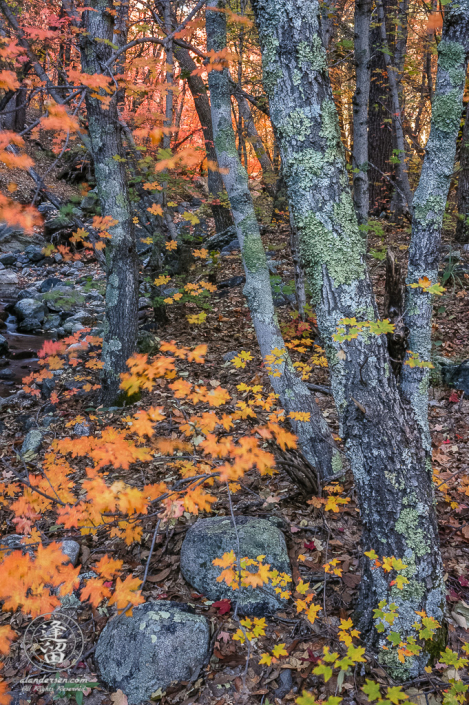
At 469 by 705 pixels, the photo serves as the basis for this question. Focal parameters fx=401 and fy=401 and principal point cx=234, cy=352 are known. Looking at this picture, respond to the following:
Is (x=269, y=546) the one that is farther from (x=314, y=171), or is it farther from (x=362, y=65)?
(x=362, y=65)

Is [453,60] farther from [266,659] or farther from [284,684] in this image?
[284,684]

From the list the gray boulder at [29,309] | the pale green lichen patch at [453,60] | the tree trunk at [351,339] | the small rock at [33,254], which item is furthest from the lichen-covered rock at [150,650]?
the small rock at [33,254]

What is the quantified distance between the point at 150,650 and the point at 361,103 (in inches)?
255

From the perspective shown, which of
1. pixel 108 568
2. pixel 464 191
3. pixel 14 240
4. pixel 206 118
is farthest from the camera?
pixel 14 240

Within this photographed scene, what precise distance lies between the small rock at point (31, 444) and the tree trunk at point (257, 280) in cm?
332

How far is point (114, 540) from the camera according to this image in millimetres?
3562

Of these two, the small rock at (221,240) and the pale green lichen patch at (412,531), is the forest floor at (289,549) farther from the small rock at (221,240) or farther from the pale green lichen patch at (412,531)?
the small rock at (221,240)

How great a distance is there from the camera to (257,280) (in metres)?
3.69

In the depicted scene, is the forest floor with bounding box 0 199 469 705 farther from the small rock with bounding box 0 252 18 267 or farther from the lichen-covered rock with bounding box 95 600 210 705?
the small rock with bounding box 0 252 18 267

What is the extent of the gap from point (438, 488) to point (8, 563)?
3.24 metres

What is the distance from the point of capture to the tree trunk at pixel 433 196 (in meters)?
2.11

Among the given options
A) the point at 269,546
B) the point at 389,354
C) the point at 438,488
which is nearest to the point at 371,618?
the point at 269,546

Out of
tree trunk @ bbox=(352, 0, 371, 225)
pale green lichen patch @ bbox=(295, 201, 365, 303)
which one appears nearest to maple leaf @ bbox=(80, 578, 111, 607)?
pale green lichen patch @ bbox=(295, 201, 365, 303)

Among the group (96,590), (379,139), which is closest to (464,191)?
(379,139)
